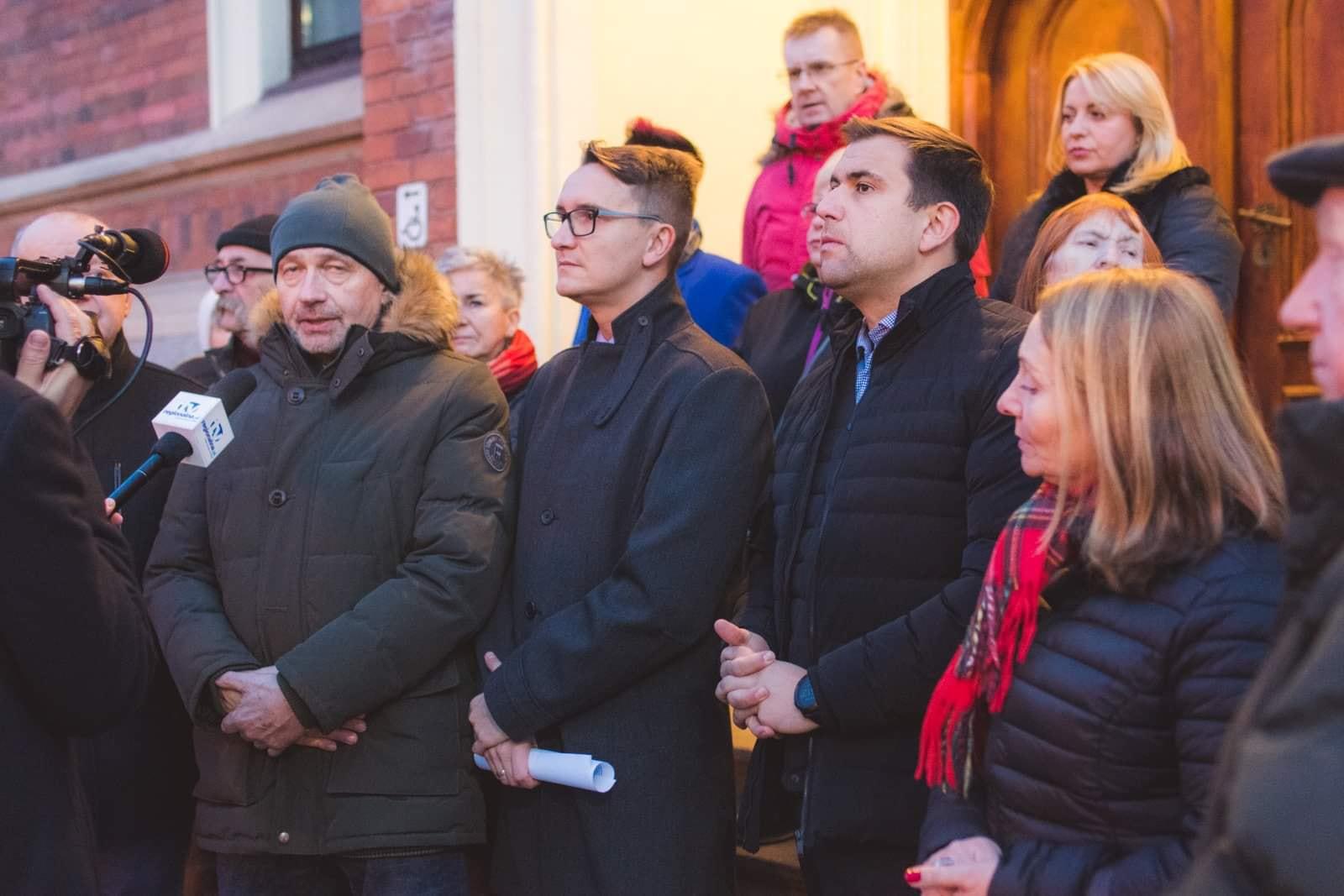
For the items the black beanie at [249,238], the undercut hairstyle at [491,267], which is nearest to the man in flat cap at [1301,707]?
the undercut hairstyle at [491,267]

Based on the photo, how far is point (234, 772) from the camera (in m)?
3.14

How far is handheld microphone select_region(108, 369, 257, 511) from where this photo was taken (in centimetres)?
272

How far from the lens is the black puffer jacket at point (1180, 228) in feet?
12.2

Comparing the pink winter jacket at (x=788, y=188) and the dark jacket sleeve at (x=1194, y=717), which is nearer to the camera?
the dark jacket sleeve at (x=1194, y=717)

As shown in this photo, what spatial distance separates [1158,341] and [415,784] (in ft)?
5.79

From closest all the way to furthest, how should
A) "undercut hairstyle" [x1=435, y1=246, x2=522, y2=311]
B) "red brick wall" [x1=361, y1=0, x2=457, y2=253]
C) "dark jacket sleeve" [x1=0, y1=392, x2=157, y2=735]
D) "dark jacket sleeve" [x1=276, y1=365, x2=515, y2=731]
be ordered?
"dark jacket sleeve" [x1=0, y1=392, x2=157, y2=735], "dark jacket sleeve" [x1=276, y1=365, x2=515, y2=731], "undercut hairstyle" [x1=435, y1=246, x2=522, y2=311], "red brick wall" [x1=361, y1=0, x2=457, y2=253]

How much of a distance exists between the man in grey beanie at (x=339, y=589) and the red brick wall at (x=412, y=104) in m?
2.24

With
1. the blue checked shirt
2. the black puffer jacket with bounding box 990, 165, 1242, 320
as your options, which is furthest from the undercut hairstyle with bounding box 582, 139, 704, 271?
→ the black puffer jacket with bounding box 990, 165, 1242, 320

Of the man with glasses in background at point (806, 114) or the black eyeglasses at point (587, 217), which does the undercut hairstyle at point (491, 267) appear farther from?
the black eyeglasses at point (587, 217)

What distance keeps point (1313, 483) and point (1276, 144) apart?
3.59 m

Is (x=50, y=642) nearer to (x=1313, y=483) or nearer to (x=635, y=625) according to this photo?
(x=635, y=625)

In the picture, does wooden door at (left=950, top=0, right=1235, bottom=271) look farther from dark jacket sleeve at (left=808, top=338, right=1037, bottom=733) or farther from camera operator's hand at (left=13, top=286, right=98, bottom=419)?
camera operator's hand at (left=13, top=286, right=98, bottom=419)

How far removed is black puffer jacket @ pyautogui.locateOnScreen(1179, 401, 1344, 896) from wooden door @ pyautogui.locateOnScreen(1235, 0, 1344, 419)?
11.2 ft

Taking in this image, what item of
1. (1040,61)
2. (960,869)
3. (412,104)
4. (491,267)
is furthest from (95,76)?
(960,869)
